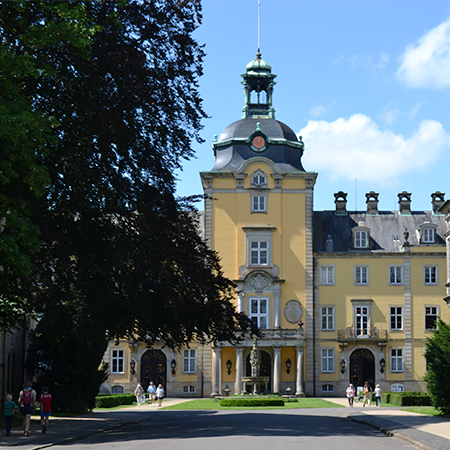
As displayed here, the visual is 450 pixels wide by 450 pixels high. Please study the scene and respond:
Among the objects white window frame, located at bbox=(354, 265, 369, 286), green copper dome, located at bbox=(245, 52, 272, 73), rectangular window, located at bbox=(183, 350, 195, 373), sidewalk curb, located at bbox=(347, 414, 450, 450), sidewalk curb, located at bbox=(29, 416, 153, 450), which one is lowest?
sidewalk curb, located at bbox=(29, 416, 153, 450)

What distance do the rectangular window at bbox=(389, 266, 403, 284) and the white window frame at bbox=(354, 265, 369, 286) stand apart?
1.71 meters

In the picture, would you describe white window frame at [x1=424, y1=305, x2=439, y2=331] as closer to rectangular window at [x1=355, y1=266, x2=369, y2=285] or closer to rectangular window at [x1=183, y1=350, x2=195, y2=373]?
rectangular window at [x1=355, y1=266, x2=369, y2=285]

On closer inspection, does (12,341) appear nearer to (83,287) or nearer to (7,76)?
(83,287)

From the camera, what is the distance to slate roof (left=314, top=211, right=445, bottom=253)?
Result: 58.5m

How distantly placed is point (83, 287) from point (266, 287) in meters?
34.2

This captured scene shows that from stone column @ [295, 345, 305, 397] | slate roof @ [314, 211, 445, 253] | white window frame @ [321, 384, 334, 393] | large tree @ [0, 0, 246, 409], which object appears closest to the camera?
large tree @ [0, 0, 246, 409]

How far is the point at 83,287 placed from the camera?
2245 cm

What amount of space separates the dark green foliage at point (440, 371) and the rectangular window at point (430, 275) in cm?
2435

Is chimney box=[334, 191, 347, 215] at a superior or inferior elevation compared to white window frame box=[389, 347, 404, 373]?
superior

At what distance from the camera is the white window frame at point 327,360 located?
183 ft

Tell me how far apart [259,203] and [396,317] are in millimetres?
12574

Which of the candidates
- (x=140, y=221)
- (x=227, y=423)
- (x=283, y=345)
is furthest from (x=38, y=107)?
(x=283, y=345)

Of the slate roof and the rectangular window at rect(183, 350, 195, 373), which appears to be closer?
A: the rectangular window at rect(183, 350, 195, 373)

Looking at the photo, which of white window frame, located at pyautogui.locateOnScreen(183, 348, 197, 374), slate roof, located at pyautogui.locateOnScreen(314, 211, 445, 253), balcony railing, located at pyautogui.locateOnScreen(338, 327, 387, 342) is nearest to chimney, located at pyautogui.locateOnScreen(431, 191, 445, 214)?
slate roof, located at pyautogui.locateOnScreen(314, 211, 445, 253)
